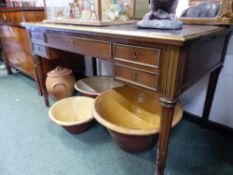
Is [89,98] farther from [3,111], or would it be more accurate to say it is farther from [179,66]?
[179,66]

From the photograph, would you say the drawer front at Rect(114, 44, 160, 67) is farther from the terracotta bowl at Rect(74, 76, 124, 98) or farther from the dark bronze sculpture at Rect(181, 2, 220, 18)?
the terracotta bowl at Rect(74, 76, 124, 98)

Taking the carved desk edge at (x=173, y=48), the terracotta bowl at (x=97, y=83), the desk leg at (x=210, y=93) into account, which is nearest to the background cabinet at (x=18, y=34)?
the terracotta bowl at (x=97, y=83)

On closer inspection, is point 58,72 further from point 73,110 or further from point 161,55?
point 161,55

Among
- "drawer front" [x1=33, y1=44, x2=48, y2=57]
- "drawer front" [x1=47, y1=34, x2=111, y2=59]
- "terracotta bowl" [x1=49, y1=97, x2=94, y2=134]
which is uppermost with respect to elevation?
"drawer front" [x1=47, y1=34, x2=111, y2=59]

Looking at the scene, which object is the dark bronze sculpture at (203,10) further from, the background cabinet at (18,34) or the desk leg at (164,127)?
the background cabinet at (18,34)

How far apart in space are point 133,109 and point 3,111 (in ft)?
4.18

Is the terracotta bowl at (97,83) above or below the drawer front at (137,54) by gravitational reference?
below

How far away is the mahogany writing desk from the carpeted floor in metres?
0.26

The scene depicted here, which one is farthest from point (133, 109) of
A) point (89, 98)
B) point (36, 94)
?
point (36, 94)

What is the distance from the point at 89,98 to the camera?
1548 mm

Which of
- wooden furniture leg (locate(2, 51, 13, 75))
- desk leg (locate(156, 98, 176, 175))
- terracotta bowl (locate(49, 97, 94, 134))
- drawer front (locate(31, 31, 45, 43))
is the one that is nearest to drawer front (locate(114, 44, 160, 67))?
desk leg (locate(156, 98, 176, 175))

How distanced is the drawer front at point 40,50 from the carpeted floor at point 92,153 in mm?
578

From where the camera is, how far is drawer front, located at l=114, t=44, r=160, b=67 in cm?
73

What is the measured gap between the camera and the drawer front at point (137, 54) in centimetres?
73
